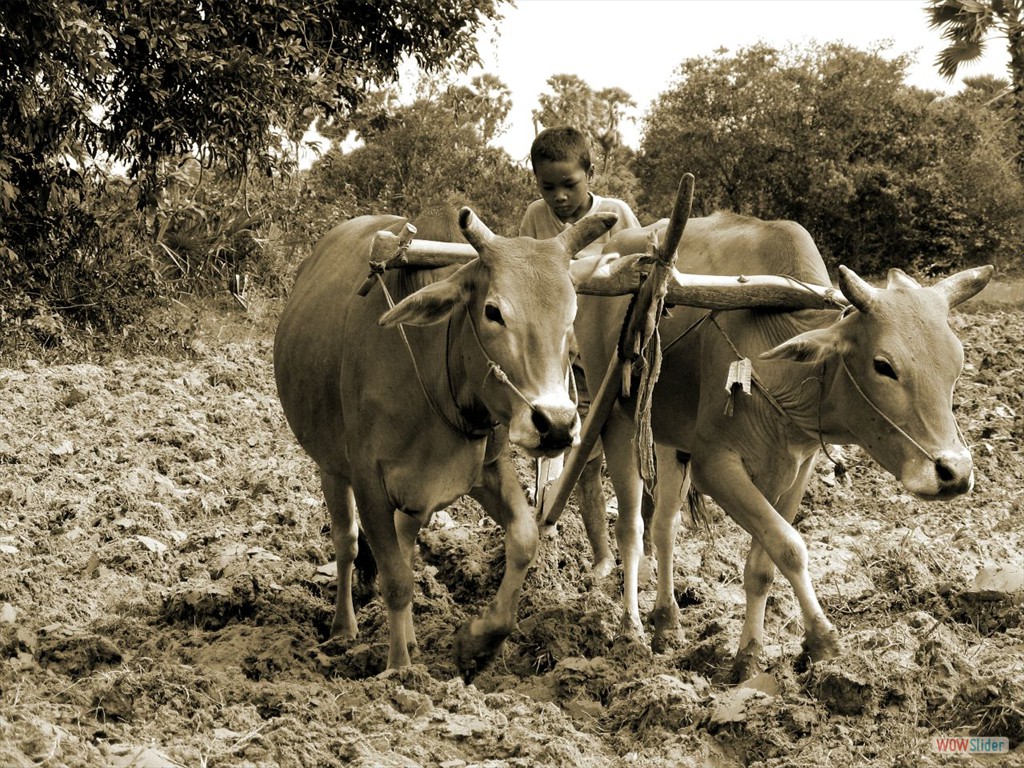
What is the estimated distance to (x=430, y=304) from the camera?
4.84 m

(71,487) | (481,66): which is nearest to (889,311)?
(71,487)

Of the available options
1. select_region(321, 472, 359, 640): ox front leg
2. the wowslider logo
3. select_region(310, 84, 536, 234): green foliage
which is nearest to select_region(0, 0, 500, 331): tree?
select_region(321, 472, 359, 640): ox front leg

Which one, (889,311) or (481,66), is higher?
(481,66)

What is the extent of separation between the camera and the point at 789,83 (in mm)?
26891

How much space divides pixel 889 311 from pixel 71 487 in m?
5.77

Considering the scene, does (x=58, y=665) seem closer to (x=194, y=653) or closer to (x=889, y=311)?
(x=194, y=653)

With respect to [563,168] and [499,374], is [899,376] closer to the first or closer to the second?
[499,374]

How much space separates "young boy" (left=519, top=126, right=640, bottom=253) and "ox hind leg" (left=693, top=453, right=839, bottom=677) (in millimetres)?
1776

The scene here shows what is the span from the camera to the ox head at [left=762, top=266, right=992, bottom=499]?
4.75 metres

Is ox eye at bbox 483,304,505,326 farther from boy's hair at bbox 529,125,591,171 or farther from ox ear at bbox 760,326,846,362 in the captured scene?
boy's hair at bbox 529,125,591,171

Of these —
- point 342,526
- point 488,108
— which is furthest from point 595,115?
point 342,526

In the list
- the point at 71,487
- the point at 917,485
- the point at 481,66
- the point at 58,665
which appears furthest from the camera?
the point at 481,66

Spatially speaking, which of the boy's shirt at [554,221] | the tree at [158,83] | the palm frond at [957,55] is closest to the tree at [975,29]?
the palm frond at [957,55]

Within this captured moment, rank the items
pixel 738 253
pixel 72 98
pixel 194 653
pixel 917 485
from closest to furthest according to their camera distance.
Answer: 1. pixel 917 485
2. pixel 194 653
3. pixel 738 253
4. pixel 72 98
